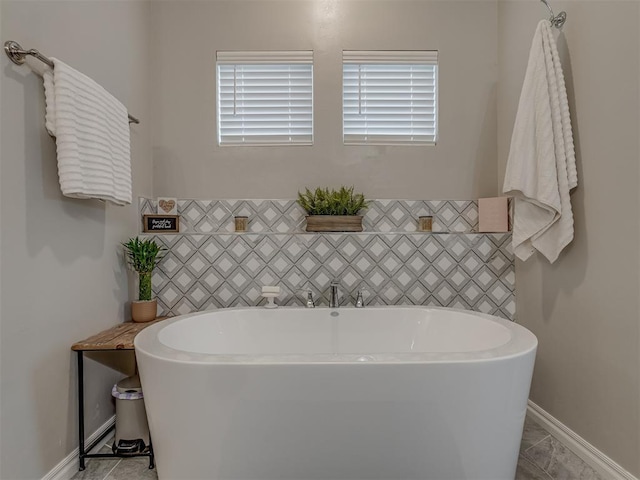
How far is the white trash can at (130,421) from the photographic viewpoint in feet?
5.87

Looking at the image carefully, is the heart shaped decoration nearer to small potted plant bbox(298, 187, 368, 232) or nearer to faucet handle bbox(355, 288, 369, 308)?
small potted plant bbox(298, 187, 368, 232)

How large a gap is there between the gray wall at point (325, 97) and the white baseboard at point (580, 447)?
142 centimetres

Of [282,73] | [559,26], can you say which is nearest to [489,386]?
[559,26]

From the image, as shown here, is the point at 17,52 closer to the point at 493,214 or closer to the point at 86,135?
the point at 86,135

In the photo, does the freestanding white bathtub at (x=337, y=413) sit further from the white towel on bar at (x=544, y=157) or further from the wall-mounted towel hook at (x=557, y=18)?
the wall-mounted towel hook at (x=557, y=18)

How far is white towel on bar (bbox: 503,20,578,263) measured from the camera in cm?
177

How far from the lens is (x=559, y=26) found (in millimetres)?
1855

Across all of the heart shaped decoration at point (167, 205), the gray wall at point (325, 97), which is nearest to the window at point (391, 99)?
the gray wall at point (325, 97)

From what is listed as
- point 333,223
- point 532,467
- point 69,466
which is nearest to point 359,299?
point 333,223

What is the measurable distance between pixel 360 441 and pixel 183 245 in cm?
164

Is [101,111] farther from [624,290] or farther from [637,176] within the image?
[624,290]

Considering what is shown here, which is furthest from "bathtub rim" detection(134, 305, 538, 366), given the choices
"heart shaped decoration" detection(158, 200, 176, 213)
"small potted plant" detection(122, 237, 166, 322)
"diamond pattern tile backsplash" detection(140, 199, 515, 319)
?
"heart shaped decoration" detection(158, 200, 176, 213)

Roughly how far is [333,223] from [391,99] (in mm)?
1018

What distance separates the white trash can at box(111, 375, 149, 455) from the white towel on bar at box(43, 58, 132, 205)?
98cm
